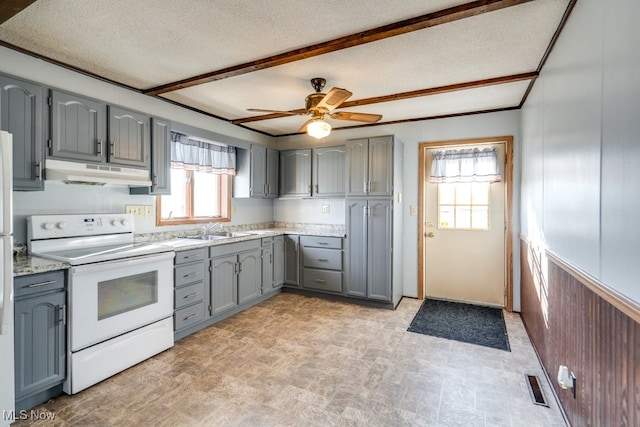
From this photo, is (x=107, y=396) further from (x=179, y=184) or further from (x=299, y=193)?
(x=299, y=193)

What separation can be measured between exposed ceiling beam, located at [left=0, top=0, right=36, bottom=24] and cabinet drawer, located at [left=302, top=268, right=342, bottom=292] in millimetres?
3533

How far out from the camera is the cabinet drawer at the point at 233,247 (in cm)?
329

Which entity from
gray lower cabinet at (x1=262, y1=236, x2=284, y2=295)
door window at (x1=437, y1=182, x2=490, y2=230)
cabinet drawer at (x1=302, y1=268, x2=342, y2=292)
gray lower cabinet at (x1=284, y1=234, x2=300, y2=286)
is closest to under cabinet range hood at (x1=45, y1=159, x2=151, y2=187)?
gray lower cabinet at (x1=262, y1=236, x2=284, y2=295)

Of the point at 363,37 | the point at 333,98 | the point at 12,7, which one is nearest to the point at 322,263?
the point at 333,98

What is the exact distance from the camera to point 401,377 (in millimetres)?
2363

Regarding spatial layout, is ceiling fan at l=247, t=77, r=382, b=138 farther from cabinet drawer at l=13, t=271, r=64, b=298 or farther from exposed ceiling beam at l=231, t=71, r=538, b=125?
cabinet drawer at l=13, t=271, r=64, b=298

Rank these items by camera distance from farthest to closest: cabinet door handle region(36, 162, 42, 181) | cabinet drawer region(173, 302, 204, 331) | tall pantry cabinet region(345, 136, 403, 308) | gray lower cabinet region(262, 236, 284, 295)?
gray lower cabinet region(262, 236, 284, 295)
tall pantry cabinet region(345, 136, 403, 308)
cabinet drawer region(173, 302, 204, 331)
cabinet door handle region(36, 162, 42, 181)

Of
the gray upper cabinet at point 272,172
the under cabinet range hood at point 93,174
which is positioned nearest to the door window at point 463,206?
the gray upper cabinet at point 272,172

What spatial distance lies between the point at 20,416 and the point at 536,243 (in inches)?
150

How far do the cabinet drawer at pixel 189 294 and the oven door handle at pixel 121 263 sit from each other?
0.38m

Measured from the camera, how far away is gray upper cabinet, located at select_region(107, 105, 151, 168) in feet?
8.82

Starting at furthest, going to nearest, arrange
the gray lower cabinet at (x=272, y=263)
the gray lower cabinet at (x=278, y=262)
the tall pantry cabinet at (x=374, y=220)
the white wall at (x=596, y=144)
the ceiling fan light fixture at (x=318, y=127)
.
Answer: the gray lower cabinet at (x=278, y=262), the gray lower cabinet at (x=272, y=263), the tall pantry cabinet at (x=374, y=220), the ceiling fan light fixture at (x=318, y=127), the white wall at (x=596, y=144)

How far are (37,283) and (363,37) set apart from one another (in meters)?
2.59

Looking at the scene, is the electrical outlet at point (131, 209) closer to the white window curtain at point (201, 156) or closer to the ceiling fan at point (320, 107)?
the white window curtain at point (201, 156)
